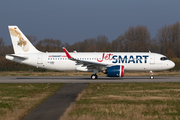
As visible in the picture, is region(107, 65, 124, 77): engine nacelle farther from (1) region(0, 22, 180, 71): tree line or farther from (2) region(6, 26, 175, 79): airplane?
(1) region(0, 22, 180, 71): tree line

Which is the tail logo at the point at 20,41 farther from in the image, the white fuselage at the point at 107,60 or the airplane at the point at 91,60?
the white fuselage at the point at 107,60

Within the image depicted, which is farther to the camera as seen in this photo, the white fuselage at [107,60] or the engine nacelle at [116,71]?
the white fuselage at [107,60]

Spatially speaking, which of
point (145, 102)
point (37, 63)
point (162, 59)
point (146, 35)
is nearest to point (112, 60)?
point (162, 59)

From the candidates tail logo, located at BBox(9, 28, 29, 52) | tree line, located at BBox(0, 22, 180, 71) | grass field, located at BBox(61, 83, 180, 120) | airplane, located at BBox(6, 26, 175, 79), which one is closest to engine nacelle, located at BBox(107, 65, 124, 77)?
airplane, located at BBox(6, 26, 175, 79)

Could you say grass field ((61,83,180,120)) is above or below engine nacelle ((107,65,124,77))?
below

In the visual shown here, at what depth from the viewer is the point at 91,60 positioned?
30594mm

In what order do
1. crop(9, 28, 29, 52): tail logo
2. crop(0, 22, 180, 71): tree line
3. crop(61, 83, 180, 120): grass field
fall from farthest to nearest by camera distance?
1. crop(0, 22, 180, 71): tree line
2. crop(9, 28, 29, 52): tail logo
3. crop(61, 83, 180, 120): grass field

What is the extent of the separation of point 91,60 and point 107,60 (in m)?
1.95

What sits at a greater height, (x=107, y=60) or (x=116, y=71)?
(x=107, y=60)

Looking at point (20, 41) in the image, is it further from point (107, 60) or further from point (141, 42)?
point (141, 42)

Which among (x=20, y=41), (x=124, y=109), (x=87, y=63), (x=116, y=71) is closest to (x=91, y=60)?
(x=87, y=63)

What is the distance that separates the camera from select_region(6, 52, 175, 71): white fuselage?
30000 mm

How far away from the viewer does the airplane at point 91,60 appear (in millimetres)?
29672

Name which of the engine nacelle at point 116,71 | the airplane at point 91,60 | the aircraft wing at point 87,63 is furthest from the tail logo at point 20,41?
the engine nacelle at point 116,71
